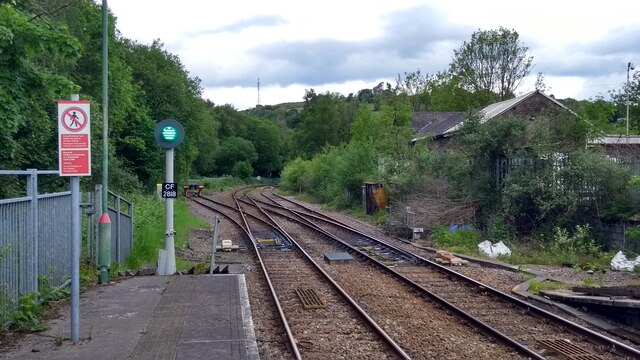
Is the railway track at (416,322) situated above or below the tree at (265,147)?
below

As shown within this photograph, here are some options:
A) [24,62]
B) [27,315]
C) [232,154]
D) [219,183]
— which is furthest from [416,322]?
[232,154]

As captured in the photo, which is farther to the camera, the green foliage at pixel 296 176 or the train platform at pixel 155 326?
the green foliage at pixel 296 176

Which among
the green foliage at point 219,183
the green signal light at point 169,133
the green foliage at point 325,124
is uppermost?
the green foliage at point 325,124

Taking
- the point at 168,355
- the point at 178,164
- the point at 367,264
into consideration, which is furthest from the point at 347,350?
the point at 178,164

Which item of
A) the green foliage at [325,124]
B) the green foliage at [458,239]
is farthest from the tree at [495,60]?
the green foliage at [458,239]

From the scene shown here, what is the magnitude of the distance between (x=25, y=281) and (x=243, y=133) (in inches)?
4325

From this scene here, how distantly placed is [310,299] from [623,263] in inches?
307

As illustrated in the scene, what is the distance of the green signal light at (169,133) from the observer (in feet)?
47.6

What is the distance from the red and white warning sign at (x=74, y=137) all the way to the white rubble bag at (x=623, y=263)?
1226cm

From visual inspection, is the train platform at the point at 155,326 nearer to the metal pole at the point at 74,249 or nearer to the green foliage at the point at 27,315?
the green foliage at the point at 27,315

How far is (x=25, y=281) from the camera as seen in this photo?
31.9 feet

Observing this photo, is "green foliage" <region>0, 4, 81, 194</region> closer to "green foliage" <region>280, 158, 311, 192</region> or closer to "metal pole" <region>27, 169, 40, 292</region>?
"metal pole" <region>27, 169, 40, 292</region>

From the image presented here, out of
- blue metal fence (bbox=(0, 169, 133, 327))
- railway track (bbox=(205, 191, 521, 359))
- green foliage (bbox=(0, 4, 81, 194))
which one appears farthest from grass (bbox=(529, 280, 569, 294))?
green foliage (bbox=(0, 4, 81, 194))

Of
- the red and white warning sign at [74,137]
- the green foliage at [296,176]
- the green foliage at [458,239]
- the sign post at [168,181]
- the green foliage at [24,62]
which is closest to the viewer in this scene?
the red and white warning sign at [74,137]
